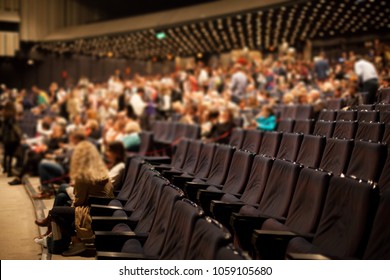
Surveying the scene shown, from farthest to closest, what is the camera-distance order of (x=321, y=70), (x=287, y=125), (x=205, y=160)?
(x=321, y=70)
(x=287, y=125)
(x=205, y=160)

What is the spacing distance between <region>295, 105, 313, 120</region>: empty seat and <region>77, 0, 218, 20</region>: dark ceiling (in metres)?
A: 11.2

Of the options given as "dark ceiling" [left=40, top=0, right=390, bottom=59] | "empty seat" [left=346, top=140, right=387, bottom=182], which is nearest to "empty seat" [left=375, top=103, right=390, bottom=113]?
"empty seat" [left=346, top=140, right=387, bottom=182]

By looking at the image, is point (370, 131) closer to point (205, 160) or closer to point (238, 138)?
point (205, 160)

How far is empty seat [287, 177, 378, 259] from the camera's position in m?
2.25

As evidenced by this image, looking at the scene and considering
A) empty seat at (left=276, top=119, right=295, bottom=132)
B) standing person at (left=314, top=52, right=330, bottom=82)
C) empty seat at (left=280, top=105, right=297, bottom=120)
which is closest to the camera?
empty seat at (left=276, top=119, right=295, bottom=132)

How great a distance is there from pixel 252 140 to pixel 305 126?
523mm

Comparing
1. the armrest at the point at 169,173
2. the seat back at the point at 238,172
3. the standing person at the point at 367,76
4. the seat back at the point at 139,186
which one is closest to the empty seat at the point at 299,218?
the seat back at the point at 238,172

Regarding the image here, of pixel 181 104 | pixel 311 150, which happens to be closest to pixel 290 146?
pixel 311 150

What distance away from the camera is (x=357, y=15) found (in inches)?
555

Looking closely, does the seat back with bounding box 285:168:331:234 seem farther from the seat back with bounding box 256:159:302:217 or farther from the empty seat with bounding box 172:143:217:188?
the empty seat with bounding box 172:143:217:188

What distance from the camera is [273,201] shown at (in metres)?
3.19

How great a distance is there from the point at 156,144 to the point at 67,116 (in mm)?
3954

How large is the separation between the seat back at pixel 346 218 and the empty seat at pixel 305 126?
8.36 ft
